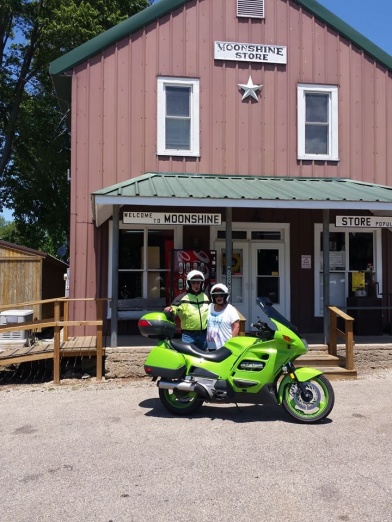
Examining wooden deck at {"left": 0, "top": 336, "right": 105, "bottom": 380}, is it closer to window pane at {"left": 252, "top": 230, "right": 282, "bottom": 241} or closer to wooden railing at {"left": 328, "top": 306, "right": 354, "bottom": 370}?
wooden railing at {"left": 328, "top": 306, "right": 354, "bottom": 370}

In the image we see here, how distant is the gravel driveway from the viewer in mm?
3770

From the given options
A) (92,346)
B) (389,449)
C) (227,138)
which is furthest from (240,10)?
(389,449)

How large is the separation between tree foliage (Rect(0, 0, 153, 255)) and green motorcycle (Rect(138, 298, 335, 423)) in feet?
57.4

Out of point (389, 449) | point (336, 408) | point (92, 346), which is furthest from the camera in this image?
point (92, 346)

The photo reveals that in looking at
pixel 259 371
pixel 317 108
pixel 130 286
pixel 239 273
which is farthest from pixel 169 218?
pixel 317 108

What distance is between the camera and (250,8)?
11.2 m

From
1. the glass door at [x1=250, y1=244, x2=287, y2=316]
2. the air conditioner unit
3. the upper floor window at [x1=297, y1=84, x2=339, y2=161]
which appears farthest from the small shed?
the upper floor window at [x1=297, y1=84, x2=339, y2=161]

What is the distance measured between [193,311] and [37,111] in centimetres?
1891

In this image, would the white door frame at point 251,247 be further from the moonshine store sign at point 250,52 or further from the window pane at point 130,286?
the moonshine store sign at point 250,52

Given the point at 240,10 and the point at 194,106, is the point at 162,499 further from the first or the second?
the point at 240,10

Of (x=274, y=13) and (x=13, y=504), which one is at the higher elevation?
(x=274, y=13)

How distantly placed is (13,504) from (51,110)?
21.3 meters

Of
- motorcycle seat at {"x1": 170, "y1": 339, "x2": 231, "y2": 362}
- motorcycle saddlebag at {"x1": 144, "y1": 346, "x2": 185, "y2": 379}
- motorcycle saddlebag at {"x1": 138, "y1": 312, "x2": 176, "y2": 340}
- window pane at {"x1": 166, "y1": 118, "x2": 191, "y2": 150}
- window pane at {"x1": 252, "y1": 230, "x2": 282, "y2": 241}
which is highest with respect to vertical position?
window pane at {"x1": 166, "y1": 118, "x2": 191, "y2": 150}

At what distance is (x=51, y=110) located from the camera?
2275 centimetres
